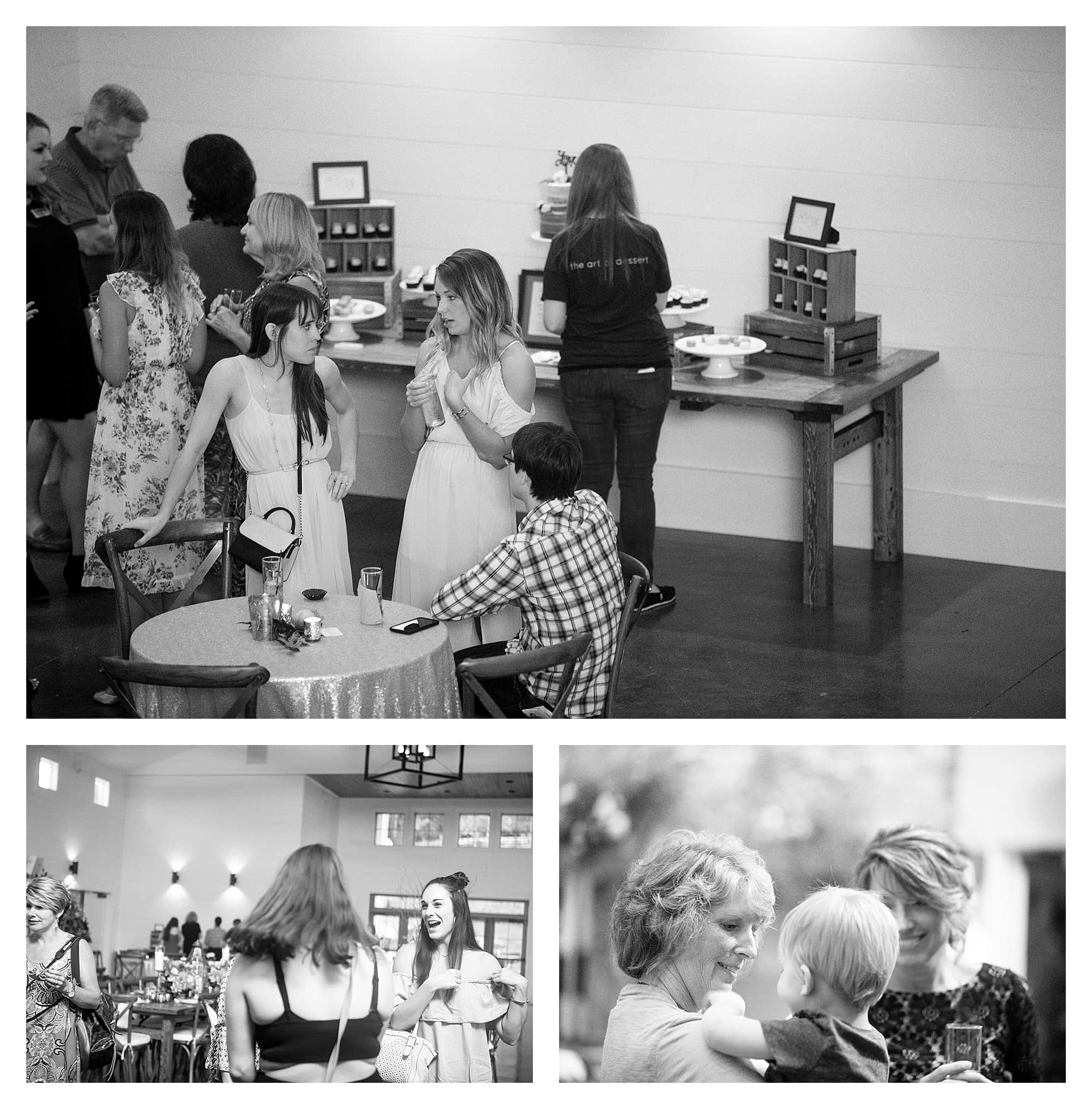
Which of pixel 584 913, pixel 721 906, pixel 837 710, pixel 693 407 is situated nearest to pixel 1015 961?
pixel 721 906

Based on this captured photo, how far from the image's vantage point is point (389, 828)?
290cm

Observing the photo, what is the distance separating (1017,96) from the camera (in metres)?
5.88

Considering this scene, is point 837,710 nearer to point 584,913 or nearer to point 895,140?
point 584,913

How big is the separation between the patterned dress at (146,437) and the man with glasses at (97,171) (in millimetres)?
1360

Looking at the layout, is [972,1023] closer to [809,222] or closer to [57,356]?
[57,356]

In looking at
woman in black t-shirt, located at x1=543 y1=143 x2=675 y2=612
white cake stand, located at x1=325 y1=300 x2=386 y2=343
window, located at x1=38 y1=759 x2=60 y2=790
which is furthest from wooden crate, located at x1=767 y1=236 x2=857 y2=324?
window, located at x1=38 y1=759 x2=60 y2=790

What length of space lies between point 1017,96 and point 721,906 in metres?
4.23

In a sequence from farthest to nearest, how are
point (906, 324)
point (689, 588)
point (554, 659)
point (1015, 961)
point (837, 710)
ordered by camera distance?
1. point (906, 324)
2. point (689, 588)
3. point (837, 710)
4. point (554, 659)
5. point (1015, 961)

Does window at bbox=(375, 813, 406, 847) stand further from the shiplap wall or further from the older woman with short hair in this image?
the shiplap wall

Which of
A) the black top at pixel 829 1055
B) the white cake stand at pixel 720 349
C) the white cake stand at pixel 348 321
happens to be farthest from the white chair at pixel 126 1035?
the white cake stand at pixel 348 321

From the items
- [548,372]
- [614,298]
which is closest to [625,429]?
[614,298]

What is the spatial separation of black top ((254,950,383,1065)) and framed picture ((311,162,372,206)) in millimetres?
4779

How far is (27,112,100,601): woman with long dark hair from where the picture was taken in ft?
16.5

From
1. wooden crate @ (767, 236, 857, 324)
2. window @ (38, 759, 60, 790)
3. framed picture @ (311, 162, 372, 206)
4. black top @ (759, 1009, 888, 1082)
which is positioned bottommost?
black top @ (759, 1009, 888, 1082)
